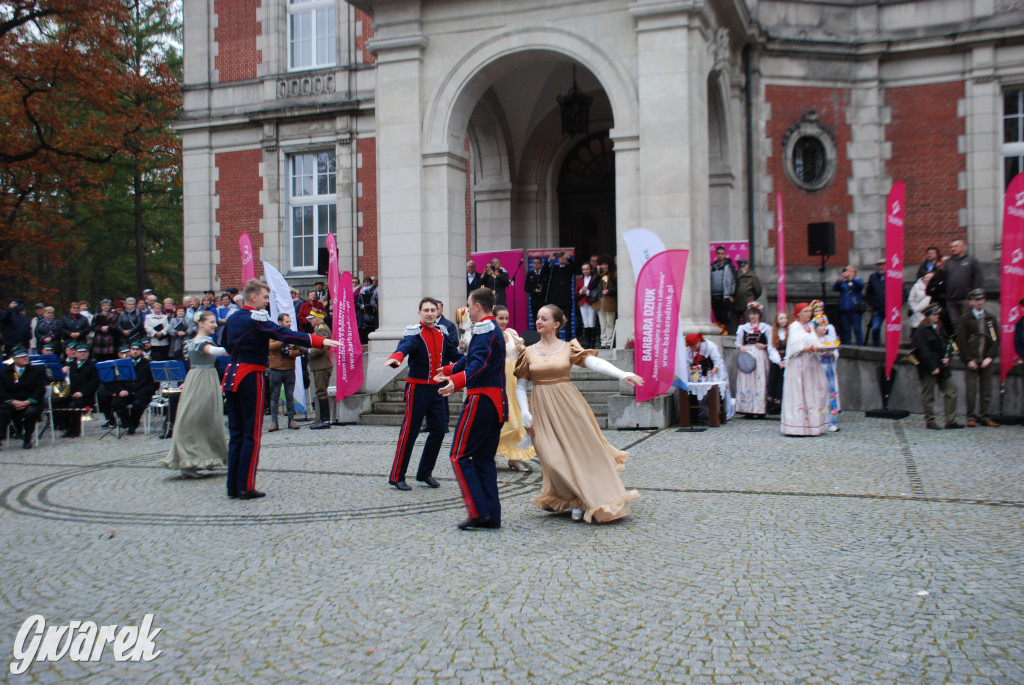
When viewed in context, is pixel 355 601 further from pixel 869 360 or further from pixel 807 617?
pixel 869 360

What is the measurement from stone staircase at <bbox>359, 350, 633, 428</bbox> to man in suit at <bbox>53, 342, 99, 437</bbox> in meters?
4.23

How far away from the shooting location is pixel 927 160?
1778 centimetres

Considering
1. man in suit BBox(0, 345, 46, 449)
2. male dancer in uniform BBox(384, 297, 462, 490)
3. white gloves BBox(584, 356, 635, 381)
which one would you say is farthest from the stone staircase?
white gloves BBox(584, 356, 635, 381)

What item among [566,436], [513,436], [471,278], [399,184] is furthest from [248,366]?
[471,278]

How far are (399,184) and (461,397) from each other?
4.09 meters

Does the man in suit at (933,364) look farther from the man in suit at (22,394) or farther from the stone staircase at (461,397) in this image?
the man in suit at (22,394)

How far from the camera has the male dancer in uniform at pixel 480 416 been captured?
5.96 meters

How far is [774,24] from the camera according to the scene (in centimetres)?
1766

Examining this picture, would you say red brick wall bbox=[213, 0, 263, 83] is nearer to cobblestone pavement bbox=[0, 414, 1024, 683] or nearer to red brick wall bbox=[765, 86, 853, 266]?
red brick wall bbox=[765, 86, 853, 266]

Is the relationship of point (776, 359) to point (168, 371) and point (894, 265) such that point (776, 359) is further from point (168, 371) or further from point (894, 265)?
point (168, 371)

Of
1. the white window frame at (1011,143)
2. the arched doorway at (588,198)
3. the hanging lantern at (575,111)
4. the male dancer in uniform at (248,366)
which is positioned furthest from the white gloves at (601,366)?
the white window frame at (1011,143)

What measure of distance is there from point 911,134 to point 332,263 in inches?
497

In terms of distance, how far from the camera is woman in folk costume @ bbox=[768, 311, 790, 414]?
40.3 feet

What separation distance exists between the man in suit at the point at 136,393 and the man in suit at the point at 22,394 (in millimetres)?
1125
